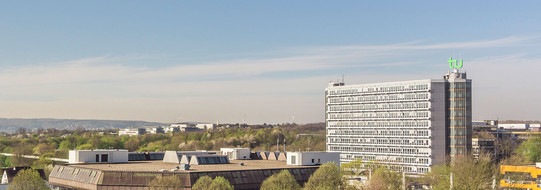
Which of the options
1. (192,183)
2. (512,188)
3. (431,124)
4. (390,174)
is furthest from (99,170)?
(431,124)

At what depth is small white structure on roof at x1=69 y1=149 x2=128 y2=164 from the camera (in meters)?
129

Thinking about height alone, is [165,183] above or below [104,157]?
below

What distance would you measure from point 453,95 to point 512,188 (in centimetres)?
9567

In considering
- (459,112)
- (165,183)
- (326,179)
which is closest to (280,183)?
(326,179)

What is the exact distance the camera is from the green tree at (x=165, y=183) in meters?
93.7

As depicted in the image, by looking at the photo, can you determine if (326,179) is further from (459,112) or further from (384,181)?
(459,112)

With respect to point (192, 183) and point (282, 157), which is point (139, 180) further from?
point (282, 157)

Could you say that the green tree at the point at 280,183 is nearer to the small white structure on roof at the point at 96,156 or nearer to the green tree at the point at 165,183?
the green tree at the point at 165,183

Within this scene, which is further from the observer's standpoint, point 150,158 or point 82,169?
point 150,158

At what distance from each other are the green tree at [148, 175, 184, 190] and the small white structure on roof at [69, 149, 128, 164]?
3772cm

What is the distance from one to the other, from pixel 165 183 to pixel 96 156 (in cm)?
4209

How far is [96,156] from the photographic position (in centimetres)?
13138

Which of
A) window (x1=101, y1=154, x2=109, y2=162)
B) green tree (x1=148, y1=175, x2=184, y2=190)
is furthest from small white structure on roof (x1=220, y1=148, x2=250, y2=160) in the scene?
green tree (x1=148, y1=175, x2=184, y2=190)

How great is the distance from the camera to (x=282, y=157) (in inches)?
5600
